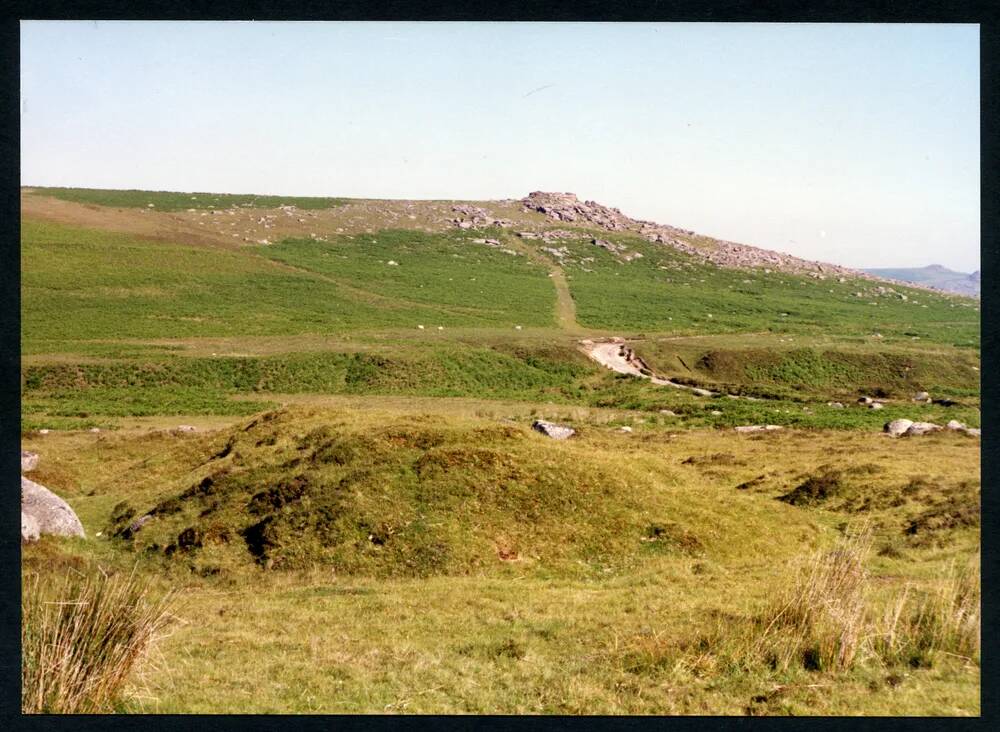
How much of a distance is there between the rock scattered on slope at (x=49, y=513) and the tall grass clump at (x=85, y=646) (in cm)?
1164

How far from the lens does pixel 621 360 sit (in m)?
70.6

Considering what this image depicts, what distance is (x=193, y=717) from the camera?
9047 millimetres

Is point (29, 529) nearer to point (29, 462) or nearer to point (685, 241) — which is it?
point (29, 462)

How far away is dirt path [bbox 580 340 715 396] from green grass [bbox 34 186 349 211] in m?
102

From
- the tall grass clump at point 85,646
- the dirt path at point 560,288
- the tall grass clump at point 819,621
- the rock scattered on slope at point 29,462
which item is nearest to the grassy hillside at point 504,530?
the tall grass clump at point 819,621

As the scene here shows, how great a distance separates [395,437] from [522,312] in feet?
A: 249

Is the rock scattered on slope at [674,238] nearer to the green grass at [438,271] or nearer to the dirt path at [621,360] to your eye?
the green grass at [438,271]

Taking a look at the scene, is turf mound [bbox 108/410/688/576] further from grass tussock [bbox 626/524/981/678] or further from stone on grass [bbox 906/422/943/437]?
stone on grass [bbox 906/422/943/437]

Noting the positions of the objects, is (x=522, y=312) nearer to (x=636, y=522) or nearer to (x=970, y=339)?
(x=970, y=339)

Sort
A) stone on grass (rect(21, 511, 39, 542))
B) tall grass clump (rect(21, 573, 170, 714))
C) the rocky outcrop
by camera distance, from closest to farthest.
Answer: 1. tall grass clump (rect(21, 573, 170, 714))
2. stone on grass (rect(21, 511, 39, 542))
3. the rocky outcrop

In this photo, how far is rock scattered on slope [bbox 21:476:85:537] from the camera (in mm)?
19844

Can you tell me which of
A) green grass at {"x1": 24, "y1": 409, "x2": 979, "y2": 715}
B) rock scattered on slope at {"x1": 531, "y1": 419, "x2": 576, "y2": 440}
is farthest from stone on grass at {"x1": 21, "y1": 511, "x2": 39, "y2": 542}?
rock scattered on slope at {"x1": 531, "y1": 419, "x2": 576, "y2": 440}

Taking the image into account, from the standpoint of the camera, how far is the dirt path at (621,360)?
6344cm
